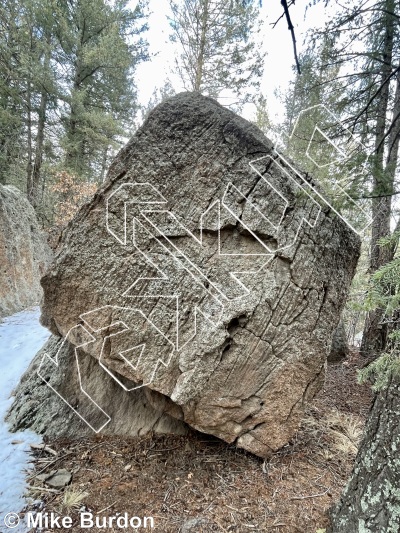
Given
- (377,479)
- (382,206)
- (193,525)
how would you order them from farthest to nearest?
(382,206) → (193,525) → (377,479)

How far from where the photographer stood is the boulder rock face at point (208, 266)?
2021 mm

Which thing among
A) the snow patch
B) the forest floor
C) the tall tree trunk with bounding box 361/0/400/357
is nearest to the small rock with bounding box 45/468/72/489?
the forest floor

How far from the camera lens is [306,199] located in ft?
6.93

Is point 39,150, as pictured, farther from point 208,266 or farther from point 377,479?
point 377,479

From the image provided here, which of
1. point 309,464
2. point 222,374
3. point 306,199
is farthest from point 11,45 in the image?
point 309,464

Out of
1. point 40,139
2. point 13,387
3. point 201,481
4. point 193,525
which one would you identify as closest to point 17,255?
point 13,387

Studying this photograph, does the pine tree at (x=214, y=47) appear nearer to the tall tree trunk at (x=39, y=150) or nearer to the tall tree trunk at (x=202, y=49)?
the tall tree trunk at (x=202, y=49)

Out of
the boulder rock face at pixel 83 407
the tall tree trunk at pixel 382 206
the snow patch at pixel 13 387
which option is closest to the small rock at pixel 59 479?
the snow patch at pixel 13 387

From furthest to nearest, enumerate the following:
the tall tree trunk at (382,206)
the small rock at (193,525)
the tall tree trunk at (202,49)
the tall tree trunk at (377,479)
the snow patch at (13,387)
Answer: the tall tree trunk at (202,49) → the tall tree trunk at (382,206) → the snow patch at (13,387) → the small rock at (193,525) → the tall tree trunk at (377,479)

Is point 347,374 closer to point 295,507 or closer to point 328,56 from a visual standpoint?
point 295,507

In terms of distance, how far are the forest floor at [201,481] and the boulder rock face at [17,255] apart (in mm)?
3735

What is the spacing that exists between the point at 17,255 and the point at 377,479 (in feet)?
20.2

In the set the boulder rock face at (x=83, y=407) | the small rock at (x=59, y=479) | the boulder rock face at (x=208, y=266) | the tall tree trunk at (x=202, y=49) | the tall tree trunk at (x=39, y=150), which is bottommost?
the small rock at (x=59, y=479)

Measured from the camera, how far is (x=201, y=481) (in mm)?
1992
